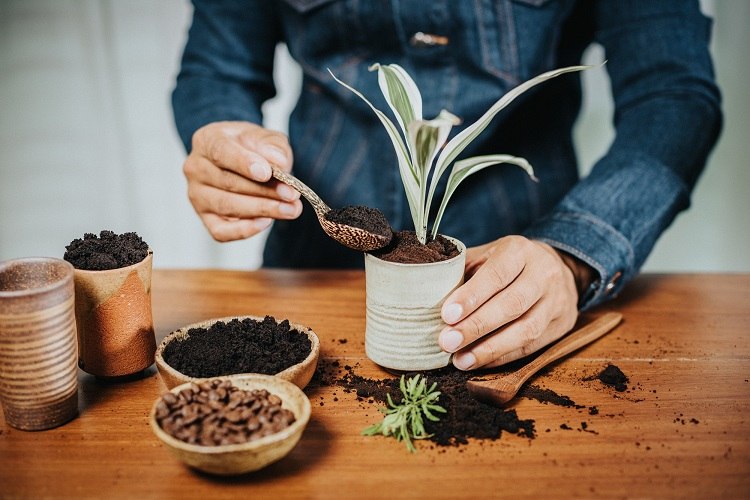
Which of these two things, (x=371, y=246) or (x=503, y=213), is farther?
(x=503, y=213)

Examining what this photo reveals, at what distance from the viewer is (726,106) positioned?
7.95 ft

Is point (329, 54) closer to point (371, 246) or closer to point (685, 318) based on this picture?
point (371, 246)

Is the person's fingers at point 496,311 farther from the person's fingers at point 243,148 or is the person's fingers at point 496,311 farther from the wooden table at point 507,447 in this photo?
the person's fingers at point 243,148

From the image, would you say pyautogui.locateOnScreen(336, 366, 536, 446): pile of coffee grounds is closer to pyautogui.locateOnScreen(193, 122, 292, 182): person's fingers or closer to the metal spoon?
the metal spoon

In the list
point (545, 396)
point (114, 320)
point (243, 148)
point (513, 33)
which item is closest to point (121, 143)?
point (243, 148)

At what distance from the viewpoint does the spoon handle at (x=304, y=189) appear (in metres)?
1.18

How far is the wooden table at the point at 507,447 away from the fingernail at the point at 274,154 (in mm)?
349

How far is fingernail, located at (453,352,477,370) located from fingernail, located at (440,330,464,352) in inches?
1.7

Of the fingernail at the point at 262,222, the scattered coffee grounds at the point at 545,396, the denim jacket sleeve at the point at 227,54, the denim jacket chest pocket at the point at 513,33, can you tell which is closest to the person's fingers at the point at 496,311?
the scattered coffee grounds at the point at 545,396

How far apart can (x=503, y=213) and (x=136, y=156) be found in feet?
6.13

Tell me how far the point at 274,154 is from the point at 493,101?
0.59 m

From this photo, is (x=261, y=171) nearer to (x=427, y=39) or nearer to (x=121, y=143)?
(x=427, y=39)

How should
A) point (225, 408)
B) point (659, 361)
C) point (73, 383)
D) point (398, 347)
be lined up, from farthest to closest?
point (659, 361) → point (398, 347) → point (73, 383) → point (225, 408)

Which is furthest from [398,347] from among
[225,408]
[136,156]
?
[136,156]
